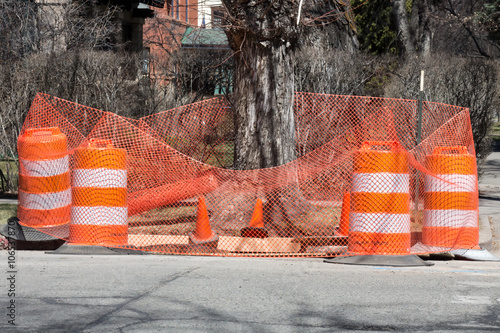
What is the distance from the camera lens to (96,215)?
735 cm

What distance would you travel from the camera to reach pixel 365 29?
2781cm

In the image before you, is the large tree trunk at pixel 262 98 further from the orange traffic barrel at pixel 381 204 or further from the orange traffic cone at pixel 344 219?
the orange traffic barrel at pixel 381 204

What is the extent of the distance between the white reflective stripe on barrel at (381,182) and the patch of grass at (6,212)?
15.4 feet

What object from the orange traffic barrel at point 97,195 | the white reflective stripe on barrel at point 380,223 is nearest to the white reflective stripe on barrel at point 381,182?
the white reflective stripe on barrel at point 380,223

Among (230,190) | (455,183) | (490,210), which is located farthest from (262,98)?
(490,210)

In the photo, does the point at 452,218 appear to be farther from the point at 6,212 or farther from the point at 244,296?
the point at 6,212

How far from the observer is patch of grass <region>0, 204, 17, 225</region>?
9210 mm

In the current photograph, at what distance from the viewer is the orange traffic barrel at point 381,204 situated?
23.1 feet

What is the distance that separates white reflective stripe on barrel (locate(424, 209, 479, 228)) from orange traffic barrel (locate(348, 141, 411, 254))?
0.63 m

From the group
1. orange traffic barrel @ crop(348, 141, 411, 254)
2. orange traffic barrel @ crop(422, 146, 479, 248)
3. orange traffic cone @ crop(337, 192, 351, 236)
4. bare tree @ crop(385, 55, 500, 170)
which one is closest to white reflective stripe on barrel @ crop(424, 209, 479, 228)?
orange traffic barrel @ crop(422, 146, 479, 248)

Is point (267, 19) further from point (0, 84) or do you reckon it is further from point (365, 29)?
point (365, 29)

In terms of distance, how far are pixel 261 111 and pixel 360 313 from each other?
16.4 feet

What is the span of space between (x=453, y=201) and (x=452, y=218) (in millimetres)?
186

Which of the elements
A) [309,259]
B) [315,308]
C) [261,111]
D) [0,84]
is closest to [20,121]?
[0,84]
